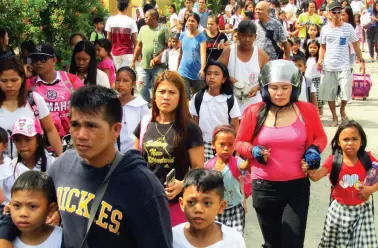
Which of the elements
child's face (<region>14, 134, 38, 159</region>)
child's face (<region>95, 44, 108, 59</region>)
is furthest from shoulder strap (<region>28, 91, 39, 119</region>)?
child's face (<region>95, 44, 108, 59</region>)

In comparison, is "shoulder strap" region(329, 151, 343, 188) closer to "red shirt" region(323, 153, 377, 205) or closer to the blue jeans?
"red shirt" region(323, 153, 377, 205)

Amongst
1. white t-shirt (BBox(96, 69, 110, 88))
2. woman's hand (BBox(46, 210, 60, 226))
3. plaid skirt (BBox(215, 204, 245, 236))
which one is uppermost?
white t-shirt (BBox(96, 69, 110, 88))

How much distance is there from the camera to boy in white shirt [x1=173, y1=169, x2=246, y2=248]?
4.07 meters

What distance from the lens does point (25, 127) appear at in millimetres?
5371

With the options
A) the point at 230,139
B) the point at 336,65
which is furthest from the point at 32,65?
the point at 336,65

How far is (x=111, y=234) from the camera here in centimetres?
283

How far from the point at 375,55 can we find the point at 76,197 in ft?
70.5

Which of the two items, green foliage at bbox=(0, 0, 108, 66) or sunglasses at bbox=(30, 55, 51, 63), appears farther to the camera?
green foliage at bbox=(0, 0, 108, 66)

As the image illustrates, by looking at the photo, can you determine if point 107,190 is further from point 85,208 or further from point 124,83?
point 124,83

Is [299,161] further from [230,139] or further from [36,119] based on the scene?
[36,119]

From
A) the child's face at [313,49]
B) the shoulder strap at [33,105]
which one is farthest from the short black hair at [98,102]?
the child's face at [313,49]

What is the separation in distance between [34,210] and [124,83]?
3270 millimetres

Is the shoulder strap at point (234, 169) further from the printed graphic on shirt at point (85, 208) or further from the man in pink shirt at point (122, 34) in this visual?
the man in pink shirt at point (122, 34)

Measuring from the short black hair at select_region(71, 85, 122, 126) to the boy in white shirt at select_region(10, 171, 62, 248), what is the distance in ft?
1.91
